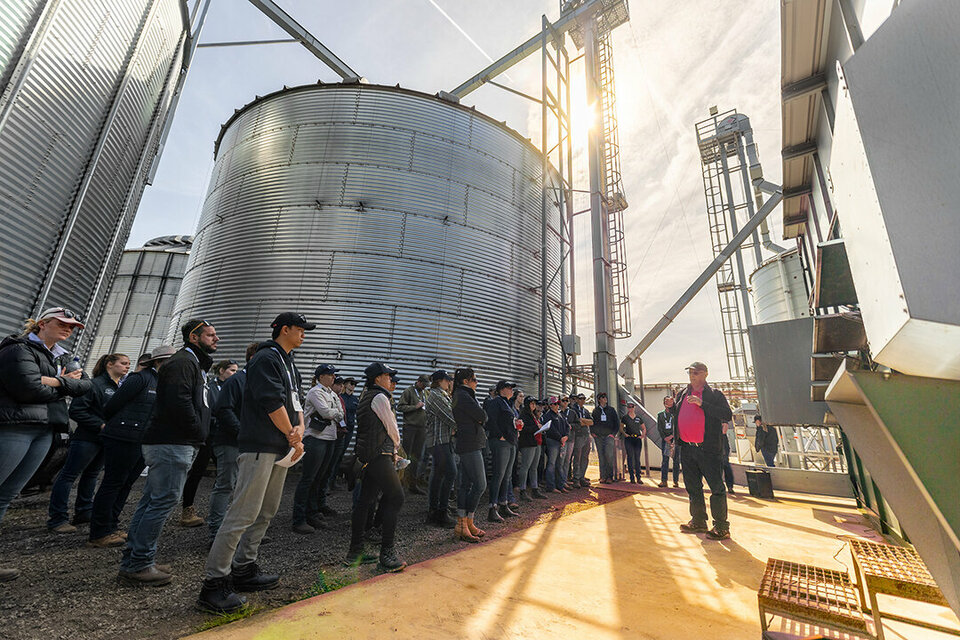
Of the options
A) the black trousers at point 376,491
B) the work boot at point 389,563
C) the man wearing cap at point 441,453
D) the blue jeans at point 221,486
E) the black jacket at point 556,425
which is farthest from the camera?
the black jacket at point 556,425

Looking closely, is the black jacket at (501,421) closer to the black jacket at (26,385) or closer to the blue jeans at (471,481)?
the blue jeans at (471,481)

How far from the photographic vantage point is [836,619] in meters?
1.80

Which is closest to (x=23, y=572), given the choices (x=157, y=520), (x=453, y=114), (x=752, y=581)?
(x=157, y=520)

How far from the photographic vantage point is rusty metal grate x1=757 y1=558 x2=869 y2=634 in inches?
→ 70.9

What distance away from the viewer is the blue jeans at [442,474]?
4.75 m

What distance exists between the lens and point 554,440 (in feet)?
23.8

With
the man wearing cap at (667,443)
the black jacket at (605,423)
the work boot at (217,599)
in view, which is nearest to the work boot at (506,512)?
the work boot at (217,599)

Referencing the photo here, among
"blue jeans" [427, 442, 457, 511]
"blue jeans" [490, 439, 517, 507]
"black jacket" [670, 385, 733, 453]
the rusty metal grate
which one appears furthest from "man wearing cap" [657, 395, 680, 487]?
the rusty metal grate

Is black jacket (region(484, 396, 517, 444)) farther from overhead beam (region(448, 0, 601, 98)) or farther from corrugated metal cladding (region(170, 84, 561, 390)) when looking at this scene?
overhead beam (region(448, 0, 601, 98))

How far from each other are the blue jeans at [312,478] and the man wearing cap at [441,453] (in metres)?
1.28

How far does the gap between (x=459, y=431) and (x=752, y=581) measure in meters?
2.85

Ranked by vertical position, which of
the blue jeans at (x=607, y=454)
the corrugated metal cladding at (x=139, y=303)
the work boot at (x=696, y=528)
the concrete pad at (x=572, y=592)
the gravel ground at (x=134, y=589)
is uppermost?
the corrugated metal cladding at (x=139, y=303)

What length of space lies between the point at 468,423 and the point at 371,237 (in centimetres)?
594

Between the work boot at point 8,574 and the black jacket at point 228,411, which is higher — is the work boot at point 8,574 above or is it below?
below
